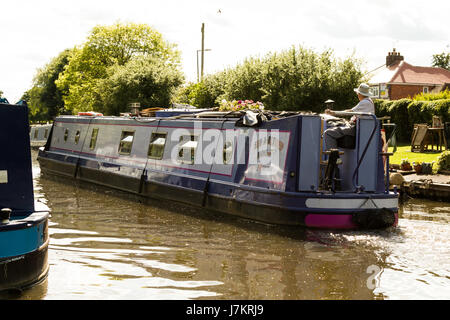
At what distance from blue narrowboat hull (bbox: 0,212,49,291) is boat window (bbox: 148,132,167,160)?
20.7 feet

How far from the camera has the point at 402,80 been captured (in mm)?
46562

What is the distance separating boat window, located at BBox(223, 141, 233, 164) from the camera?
10.2m

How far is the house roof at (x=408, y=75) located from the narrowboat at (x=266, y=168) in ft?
122

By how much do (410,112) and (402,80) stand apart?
23.7 meters

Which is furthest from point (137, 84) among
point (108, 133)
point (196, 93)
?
point (108, 133)

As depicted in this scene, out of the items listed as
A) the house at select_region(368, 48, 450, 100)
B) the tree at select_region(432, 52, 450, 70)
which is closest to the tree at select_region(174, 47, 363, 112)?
the house at select_region(368, 48, 450, 100)

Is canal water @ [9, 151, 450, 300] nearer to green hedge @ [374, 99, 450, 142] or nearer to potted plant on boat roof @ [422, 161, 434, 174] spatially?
potted plant on boat roof @ [422, 161, 434, 174]

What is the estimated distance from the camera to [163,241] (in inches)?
327

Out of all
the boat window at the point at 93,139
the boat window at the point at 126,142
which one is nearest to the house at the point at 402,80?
the boat window at the point at 93,139

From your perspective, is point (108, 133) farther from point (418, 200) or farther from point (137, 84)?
point (137, 84)

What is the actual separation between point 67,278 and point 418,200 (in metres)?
8.59

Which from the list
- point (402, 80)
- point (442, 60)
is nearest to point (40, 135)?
point (402, 80)

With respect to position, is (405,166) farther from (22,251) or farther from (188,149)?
(22,251)

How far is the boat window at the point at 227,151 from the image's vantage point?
10.2 metres
